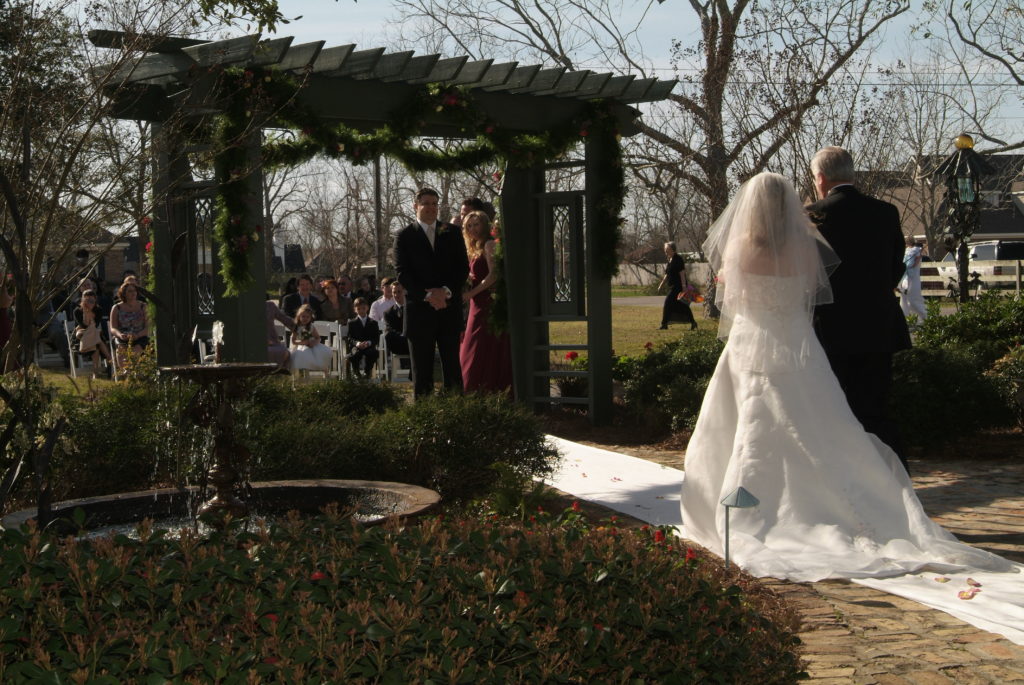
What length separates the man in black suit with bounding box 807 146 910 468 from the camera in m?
7.39

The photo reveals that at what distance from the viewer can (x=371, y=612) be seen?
291cm

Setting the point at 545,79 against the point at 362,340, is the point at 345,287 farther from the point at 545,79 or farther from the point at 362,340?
the point at 545,79

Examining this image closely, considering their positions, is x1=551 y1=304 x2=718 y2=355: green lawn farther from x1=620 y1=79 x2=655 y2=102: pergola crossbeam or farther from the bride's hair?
the bride's hair

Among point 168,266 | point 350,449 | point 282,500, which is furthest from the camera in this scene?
point 168,266

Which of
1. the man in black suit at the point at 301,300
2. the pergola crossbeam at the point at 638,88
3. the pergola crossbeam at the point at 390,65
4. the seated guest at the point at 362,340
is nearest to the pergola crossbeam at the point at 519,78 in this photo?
the pergola crossbeam at the point at 390,65

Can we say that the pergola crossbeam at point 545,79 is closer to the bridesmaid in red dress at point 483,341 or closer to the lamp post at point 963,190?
the bridesmaid in red dress at point 483,341

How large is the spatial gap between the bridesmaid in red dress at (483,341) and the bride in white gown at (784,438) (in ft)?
16.9

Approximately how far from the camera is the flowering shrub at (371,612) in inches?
107

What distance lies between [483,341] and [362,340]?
4959 mm

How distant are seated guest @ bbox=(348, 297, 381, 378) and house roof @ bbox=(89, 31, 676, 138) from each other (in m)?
5.51

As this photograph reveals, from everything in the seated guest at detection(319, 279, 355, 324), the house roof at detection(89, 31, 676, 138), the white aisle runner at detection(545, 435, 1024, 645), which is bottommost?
the white aisle runner at detection(545, 435, 1024, 645)

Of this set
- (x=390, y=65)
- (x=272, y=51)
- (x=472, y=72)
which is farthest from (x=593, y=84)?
(x=272, y=51)

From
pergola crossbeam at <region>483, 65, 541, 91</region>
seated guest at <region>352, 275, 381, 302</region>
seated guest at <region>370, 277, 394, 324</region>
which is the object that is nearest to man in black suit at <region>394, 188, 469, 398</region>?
pergola crossbeam at <region>483, 65, 541, 91</region>

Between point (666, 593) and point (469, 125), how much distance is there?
827 centimetres
